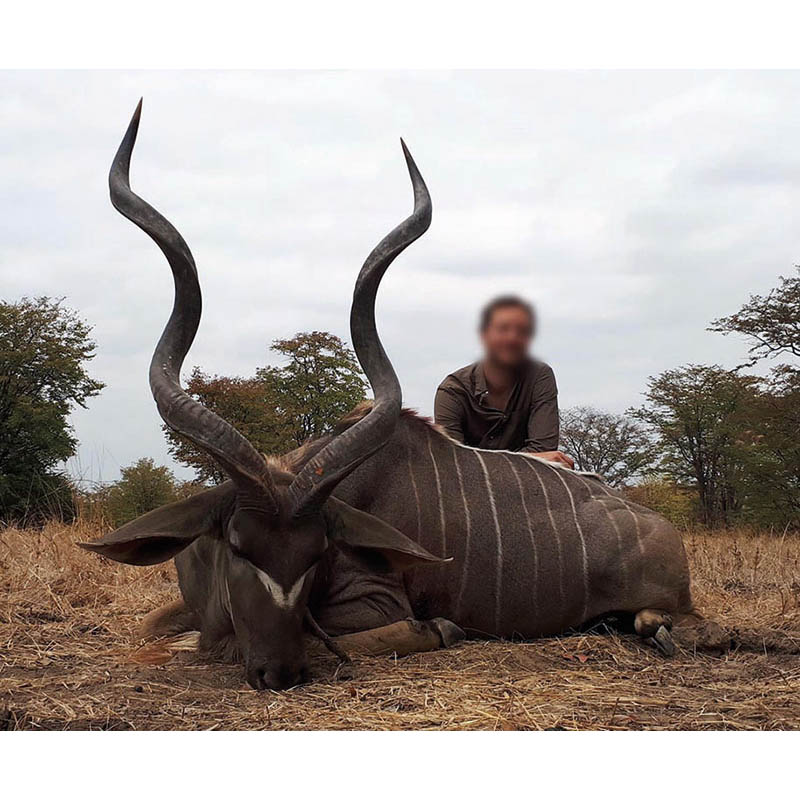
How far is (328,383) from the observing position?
8.48 meters

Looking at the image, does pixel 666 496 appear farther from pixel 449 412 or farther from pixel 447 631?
pixel 447 631

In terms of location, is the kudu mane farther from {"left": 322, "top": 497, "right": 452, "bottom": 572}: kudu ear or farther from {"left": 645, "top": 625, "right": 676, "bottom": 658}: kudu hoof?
{"left": 645, "top": 625, "right": 676, "bottom": 658}: kudu hoof

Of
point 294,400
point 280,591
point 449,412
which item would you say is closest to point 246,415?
point 294,400

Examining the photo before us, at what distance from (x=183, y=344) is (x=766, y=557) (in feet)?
13.0

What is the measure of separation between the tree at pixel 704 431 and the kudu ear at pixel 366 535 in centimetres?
1079

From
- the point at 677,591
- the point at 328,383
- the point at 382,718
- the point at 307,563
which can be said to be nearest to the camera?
the point at 382,718

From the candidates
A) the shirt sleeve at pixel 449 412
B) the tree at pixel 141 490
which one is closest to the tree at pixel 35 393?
the tree at pixel 141 490

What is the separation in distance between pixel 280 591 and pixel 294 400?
612cm

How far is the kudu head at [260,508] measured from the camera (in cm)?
270

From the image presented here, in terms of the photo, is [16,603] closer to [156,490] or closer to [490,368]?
[490,368]

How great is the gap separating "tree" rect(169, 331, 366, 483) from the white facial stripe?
5.32 m

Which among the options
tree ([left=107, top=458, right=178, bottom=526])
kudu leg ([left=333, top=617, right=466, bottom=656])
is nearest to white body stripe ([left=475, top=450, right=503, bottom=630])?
kudu leg ([left=333, top=617, right=466, bottom=656])

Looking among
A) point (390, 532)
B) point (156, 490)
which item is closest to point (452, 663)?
point (390, 532)

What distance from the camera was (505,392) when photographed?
162 inches
